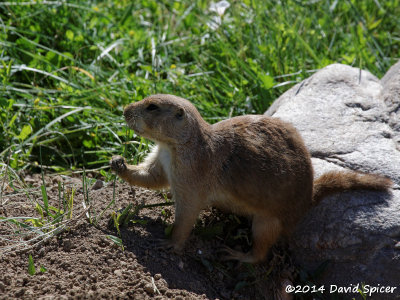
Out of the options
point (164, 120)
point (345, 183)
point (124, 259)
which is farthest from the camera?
point (345, 183)

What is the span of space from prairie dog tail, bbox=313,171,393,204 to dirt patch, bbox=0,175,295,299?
583mm

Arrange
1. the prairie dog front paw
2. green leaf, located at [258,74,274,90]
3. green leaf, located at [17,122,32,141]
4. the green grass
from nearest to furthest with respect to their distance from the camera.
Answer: the prairie dog front paw
green leaf, located at [17,122,32,141]
the green grass
green leaf, located at [258,74,274,90]

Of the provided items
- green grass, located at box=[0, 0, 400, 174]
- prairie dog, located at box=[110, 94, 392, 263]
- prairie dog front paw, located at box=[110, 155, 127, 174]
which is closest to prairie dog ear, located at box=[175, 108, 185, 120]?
prairie dog, located at box=[110, 94, 392, 263]

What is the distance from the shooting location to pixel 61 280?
129 inches

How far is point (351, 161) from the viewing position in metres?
4.25

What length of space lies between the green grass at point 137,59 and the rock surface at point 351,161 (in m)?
0.71

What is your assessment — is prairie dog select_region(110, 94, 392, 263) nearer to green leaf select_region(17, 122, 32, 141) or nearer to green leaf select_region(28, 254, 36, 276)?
green leaf select_region(28, 254, 36, 276)

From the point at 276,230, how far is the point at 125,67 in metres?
2.63

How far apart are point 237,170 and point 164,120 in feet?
2.07

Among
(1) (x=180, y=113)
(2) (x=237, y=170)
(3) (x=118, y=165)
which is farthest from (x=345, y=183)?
(3) (x=118, y=165)

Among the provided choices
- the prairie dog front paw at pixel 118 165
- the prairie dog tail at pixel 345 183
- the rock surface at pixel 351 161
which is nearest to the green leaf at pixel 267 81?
the rock surface at pixel 351 161

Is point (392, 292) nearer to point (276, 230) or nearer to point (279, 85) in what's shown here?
point (276, 230)

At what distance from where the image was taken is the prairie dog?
382cm

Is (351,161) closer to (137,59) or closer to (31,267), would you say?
(31,267)
